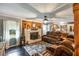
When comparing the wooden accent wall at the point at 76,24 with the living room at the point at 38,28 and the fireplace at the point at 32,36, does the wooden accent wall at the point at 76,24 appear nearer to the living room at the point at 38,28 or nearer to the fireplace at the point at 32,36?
the living room at the point at 38,28

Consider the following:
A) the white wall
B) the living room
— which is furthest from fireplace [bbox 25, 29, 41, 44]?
the white wall

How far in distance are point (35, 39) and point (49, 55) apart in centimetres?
40

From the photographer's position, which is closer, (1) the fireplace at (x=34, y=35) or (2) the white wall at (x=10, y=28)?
(2) the white wall at (x=10, y=28)

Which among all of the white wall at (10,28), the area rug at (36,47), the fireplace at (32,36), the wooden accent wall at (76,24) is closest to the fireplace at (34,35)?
the fireplace at (32,36)

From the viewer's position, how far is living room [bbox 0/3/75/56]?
219cm

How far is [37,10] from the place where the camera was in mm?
2244

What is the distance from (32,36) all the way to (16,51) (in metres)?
0.41

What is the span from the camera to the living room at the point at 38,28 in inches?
86.0

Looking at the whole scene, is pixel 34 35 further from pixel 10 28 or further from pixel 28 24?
pixel 10 28

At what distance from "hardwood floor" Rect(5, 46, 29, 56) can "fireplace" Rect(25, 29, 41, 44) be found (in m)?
0.20

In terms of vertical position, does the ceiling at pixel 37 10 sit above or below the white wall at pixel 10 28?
above

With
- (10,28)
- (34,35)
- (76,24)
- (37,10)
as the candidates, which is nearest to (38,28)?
(34,35)

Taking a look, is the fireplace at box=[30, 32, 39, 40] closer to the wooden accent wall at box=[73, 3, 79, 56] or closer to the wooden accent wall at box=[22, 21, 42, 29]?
the wooden accent wall at box=[22, 21, 42, 29]

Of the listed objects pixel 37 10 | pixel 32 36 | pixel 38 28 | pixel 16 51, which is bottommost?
pixel 16 51
